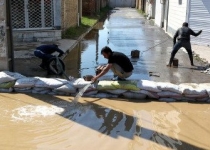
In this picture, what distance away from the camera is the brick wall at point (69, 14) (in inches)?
629

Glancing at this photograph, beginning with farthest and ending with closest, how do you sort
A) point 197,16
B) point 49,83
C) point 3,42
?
1. point 197,16
2. point 3,42
3. point 49,83

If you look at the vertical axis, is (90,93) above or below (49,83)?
below

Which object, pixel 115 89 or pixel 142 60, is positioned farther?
pixel 142 60

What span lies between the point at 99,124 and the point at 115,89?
1633 mm

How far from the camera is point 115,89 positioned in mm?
7410

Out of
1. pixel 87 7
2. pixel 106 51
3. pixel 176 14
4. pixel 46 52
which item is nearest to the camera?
pixel 106 51

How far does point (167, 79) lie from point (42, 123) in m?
4.42

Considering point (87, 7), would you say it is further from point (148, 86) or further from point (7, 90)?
point (148, 86)

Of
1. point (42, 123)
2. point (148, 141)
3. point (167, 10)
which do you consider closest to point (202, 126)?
point (148, 141)

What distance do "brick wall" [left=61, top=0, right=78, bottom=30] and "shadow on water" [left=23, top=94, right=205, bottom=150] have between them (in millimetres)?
9333

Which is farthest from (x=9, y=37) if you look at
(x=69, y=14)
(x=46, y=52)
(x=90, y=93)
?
(x=69, y=14)

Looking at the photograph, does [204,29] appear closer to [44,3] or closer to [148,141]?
[44,3]

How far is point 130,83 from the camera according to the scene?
24.4 ft

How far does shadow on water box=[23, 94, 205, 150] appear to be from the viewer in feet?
17.5
